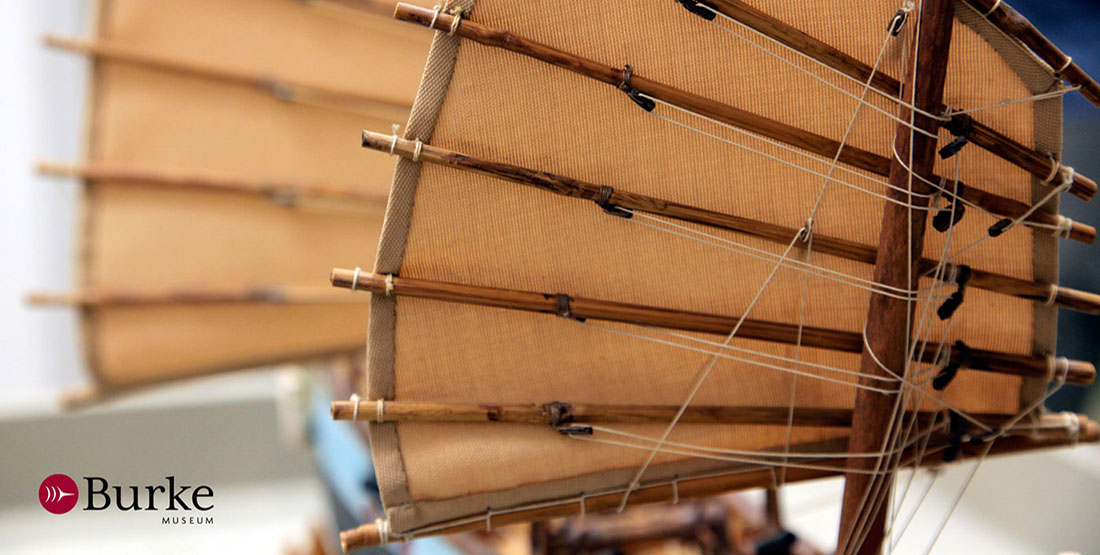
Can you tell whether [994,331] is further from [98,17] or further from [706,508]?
[98,17]

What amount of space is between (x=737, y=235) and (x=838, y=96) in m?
0.17

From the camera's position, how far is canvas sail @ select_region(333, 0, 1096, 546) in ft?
2.28

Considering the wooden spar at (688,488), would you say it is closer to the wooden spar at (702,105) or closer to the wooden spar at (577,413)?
the wooden spar at (577,413)

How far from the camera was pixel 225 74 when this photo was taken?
1494mm

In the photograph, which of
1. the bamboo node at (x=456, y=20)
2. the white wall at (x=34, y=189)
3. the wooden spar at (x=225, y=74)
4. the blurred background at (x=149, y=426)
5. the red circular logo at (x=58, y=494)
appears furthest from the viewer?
the white wall at (x=34, y=189)

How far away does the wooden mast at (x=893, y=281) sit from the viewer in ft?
2.27

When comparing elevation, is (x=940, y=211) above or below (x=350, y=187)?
below

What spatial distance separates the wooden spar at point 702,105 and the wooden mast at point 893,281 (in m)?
0.04

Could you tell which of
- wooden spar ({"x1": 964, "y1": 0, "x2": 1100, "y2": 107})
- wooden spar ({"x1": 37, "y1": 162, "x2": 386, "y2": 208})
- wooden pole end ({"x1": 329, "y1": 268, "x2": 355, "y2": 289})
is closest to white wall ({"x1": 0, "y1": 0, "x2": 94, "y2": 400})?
wooden spar ({"x1": 37, "y1": 162, "x2": 386, "y2": 208})

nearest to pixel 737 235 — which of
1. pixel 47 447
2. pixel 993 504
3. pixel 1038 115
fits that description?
pixel 1038 115

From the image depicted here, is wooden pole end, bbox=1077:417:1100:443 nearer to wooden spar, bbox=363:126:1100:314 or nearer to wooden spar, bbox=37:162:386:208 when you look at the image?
wooden spar, bbox=363:126:1100:314

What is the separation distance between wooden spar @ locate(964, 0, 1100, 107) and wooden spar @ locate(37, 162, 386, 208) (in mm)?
1209

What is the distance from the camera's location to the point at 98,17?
4.64ft

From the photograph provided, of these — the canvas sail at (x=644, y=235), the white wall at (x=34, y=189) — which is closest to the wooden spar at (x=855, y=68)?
the canvas sail at (x=644, y=235)
